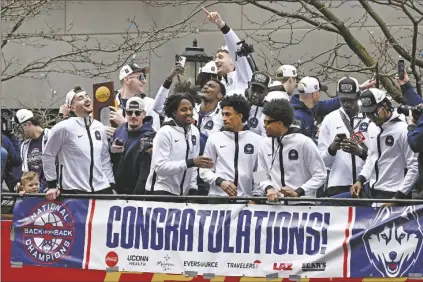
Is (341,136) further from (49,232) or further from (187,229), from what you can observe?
(49,232)

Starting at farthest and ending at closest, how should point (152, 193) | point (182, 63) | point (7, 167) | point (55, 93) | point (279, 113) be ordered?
point (55, 93)
point (7, 167)
point (182, 63)
point (152, 193)
point (279, 113)

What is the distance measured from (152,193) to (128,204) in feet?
1.20

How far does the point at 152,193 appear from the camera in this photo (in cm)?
1194

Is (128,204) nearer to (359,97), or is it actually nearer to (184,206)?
(184,206)

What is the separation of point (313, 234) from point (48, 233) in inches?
111

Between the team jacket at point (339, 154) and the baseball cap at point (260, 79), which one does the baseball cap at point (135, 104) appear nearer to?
the baseball cap at point (260, 79)

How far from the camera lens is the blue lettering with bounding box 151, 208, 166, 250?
1154cm

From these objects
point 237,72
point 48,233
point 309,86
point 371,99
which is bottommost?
point 48,233

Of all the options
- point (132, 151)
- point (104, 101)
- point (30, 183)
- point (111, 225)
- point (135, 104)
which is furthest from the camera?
point (30, 183)

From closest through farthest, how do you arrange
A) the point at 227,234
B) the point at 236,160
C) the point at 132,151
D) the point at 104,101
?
1. the point at 227,234
2. the point at 236,160
3. the point at 132,151
4. the point at 104,101

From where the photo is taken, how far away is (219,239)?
1135 cm

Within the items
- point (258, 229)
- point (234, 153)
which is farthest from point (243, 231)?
point (234, 153)

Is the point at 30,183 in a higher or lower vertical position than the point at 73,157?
lower

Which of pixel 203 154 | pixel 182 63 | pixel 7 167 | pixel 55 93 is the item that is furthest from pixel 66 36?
pixel 203 154
